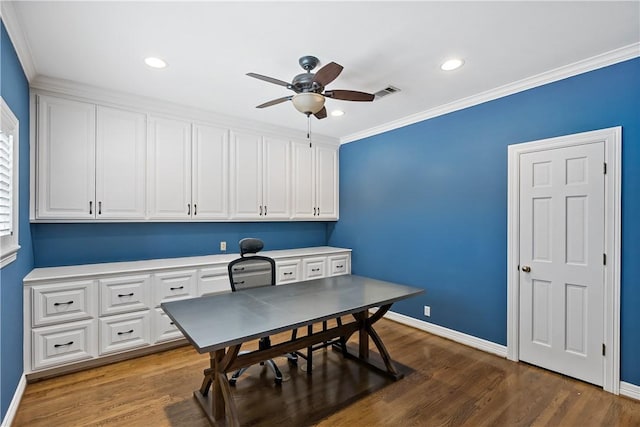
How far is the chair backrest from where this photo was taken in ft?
9.37

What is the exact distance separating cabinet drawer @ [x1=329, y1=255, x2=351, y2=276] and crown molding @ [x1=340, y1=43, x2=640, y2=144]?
6.63 ft

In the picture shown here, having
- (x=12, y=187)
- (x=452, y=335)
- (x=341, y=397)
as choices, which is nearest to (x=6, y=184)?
(x=12, y=187)

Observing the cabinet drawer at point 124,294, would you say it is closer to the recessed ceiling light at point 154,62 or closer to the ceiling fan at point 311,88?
the recessed ceiling light at point 154,62

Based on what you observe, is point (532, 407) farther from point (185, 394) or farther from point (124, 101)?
point (124, 101)

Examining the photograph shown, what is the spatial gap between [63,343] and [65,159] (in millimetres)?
1697

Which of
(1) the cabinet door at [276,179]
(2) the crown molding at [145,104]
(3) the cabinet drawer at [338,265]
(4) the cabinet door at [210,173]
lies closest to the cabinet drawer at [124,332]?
(4) the cabinet door at [210,173]

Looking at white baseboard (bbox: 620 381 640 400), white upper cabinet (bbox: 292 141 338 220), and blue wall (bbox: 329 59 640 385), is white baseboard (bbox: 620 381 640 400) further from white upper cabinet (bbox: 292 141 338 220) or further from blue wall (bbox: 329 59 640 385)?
white upper cabinet (bbox: 292 141 338 220)

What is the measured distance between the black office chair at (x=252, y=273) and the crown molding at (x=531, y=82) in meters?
2.56

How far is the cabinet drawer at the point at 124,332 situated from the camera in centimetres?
299

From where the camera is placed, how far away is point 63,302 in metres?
2.79

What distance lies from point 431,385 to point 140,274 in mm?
2926

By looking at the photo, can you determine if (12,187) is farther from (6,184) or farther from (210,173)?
(210,173)

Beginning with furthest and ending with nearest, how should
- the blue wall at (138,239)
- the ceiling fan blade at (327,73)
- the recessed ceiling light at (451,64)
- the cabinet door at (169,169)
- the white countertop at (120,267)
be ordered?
the cabinet door at (169,169) → the blue wall at (138,239) → the white countertop at (120,267) → the recessed ceiling light at (451,64) → the ceiling fan blade at (327,73)

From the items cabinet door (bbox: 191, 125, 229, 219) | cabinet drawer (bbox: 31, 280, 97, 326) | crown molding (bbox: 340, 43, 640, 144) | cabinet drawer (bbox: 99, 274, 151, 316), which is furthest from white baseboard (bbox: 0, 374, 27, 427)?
crown molding (bbox: 340, 43, 640, 144)
